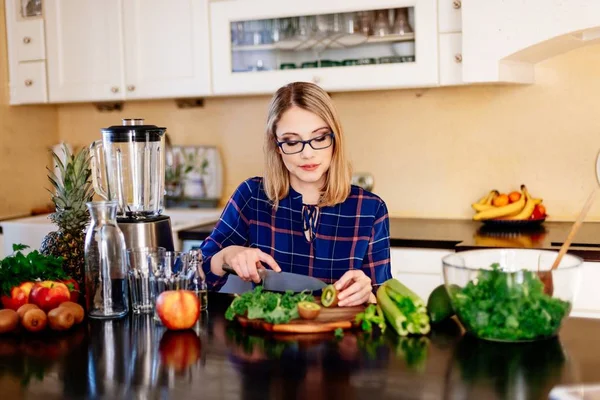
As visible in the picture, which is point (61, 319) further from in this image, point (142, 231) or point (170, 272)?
point (142, 231)

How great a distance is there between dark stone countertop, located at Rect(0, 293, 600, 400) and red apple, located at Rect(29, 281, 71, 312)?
13 cm

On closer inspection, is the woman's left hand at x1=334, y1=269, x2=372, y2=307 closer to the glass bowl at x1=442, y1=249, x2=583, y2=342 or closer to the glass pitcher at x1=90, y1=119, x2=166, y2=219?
the glass bowl at x1=442, y1=249, x2=583, y2=342

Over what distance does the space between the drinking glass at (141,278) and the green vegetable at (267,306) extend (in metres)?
0.21

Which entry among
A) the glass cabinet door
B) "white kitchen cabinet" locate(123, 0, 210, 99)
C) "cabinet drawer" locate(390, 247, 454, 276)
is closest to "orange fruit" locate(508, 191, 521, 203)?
"cabinet drawer" locate(390, 247, 454, 276)

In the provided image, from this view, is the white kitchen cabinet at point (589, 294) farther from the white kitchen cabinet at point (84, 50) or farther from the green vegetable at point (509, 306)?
the white kitchen cabinet at point (84, 50)

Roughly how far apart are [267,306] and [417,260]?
59.8 inches

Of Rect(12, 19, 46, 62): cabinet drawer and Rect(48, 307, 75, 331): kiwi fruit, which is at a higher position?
Rect(12, 19, 46, 62): cabinet drawer

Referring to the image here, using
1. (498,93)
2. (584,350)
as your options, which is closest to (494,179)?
(498,93)

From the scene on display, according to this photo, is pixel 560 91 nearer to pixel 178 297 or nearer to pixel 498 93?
pixel 498 93

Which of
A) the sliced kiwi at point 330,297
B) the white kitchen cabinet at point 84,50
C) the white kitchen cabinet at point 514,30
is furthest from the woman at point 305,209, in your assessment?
the white kitchen cabinet at point 84,50

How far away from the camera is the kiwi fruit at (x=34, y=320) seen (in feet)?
6.00

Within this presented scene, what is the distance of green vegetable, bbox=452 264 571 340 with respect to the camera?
1550mm

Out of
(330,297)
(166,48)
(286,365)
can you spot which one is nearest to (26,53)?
(166,48)

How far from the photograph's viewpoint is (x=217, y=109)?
13.5ft
